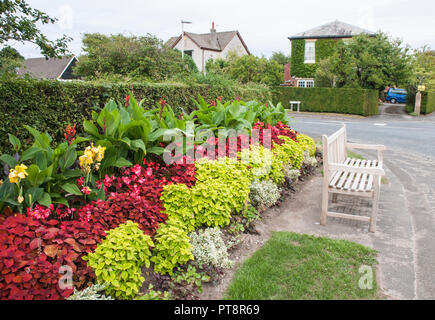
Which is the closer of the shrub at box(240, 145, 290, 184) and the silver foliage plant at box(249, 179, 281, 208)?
the silver foliage plant at box(249, 179, 281, 208)

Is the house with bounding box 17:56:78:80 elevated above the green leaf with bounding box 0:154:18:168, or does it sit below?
above

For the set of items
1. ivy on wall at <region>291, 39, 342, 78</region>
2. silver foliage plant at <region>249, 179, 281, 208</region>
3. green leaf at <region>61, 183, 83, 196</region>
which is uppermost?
ivy on wall at <region>291, 39, 342, 78</region>

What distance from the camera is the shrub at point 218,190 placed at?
3.93 metres

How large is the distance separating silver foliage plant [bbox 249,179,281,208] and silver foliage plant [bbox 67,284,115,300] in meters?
2.61

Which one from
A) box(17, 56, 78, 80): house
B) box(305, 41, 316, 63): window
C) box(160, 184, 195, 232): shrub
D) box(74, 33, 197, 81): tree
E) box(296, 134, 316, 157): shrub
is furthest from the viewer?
box(17, 56, 78, 80): house

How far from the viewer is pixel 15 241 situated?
2.71 m

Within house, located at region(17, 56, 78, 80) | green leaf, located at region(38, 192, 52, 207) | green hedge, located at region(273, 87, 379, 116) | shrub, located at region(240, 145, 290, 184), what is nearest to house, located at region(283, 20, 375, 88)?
green hedge, located at region(273, 87, 379, 116)

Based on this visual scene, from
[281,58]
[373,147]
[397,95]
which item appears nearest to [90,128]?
[373,147]

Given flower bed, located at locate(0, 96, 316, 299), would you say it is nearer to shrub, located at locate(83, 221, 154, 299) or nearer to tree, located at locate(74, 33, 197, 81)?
shrub, located at locate(83, 221, 154, 299)

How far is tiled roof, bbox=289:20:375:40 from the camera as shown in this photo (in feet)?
110

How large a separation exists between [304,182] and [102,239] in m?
4.48

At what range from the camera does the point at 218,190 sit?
4.13m
